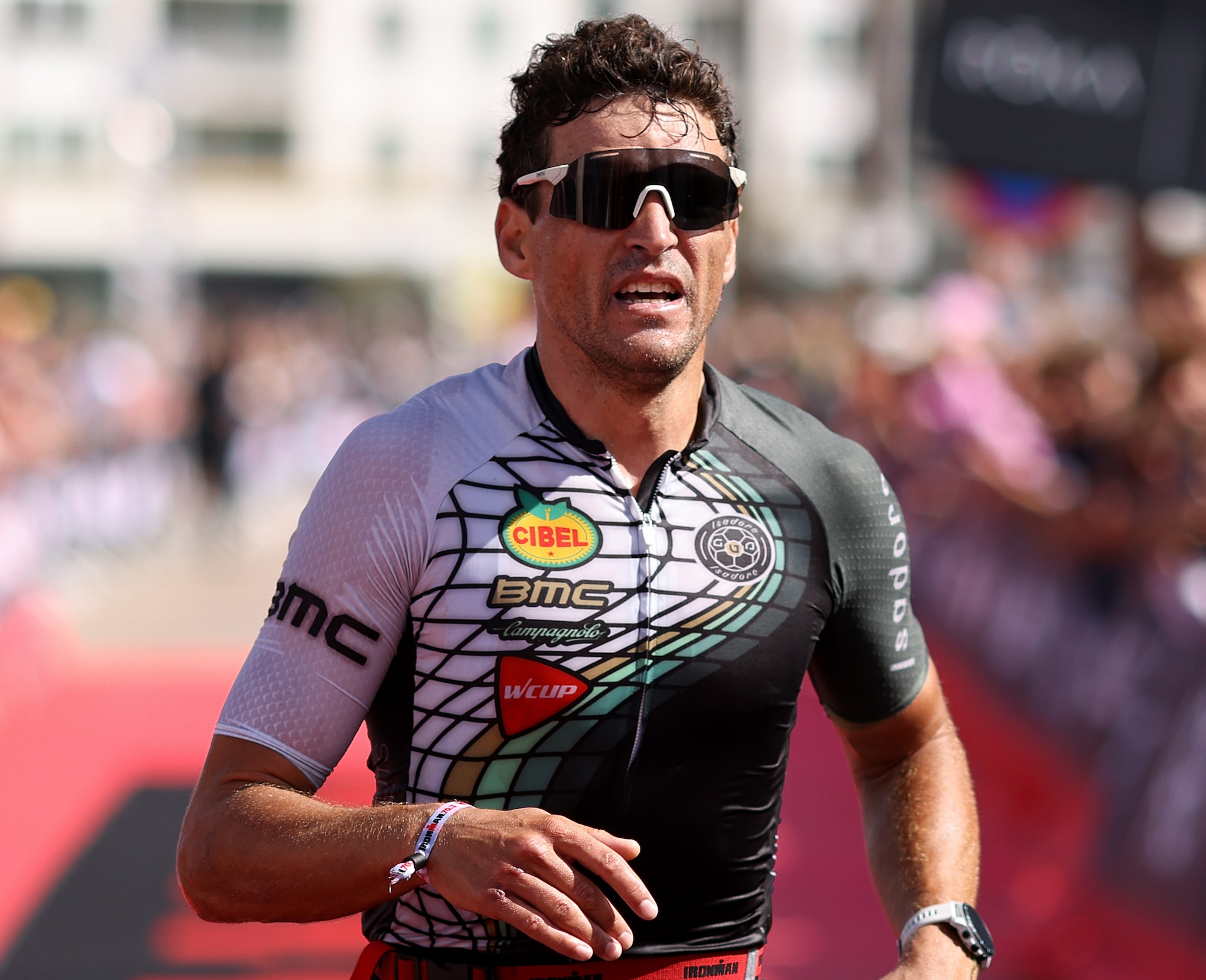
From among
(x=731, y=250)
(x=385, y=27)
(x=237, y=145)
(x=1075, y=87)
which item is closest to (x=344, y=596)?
(x=731, y=250)

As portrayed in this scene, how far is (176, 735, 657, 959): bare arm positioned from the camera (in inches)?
73.4

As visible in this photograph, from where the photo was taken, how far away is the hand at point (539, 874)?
186cm

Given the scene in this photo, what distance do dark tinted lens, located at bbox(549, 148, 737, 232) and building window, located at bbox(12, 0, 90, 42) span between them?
197 ft

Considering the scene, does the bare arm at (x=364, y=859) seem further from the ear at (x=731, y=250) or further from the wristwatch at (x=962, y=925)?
the ear at (x=731, y=250)

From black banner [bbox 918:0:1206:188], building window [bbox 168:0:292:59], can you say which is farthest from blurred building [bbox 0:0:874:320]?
black banner [bbox 918:0:1206:188]

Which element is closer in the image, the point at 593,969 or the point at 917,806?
the point at 593,969

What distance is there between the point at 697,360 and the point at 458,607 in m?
0.58

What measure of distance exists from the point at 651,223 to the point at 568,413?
1.04ft

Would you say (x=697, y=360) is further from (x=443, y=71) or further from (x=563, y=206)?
(x=443, y=71)

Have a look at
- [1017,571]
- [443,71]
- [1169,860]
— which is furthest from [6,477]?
[443,71]

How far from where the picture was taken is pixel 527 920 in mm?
1854

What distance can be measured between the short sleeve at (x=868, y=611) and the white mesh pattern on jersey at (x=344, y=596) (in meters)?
0.62

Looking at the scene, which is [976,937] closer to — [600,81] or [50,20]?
[600,81]

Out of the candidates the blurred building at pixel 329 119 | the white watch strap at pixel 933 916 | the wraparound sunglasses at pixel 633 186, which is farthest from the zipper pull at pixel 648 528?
the blurred building at pixel 329 119
